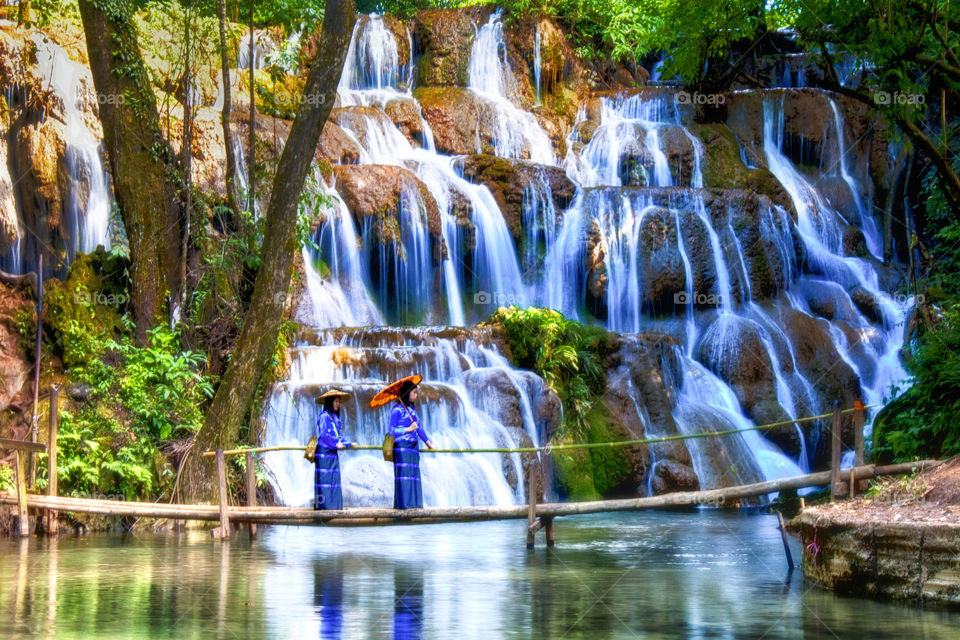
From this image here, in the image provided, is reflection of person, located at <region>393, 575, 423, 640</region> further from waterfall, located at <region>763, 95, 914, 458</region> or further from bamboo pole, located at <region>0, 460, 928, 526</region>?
waterfall, located at <region>763, 95, 914, 458</region>

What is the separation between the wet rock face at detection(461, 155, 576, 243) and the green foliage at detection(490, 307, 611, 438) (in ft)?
13.2

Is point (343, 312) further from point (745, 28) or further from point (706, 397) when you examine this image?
point (745, 28)

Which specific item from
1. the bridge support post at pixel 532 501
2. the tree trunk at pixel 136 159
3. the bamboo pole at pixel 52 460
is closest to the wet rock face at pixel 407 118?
the tree trunk at pixel 136 159

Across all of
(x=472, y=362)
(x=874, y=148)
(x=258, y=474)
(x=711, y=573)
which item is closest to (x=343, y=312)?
(x=472, y=362)

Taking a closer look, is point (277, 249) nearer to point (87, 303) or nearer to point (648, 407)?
point (87, 303)

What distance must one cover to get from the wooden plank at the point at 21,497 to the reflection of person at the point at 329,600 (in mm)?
4111

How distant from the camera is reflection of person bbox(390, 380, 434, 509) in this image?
11609 millimetres

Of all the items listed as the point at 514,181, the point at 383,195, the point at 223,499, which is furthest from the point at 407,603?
the point at 514,181

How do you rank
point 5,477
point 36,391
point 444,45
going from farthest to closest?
point 444,45
point 36,391
point 5,477

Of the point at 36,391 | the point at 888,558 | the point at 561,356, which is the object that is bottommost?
the point at 888,558

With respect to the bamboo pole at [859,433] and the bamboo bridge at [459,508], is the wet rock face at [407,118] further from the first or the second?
the bamboo pole at [859,433]

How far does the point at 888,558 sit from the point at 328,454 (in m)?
6.32

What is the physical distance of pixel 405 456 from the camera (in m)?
11.7

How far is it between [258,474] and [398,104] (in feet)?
43.4
